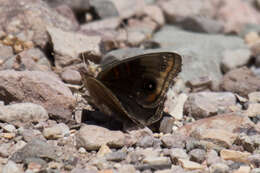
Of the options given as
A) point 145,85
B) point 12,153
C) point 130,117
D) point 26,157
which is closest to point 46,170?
point 26,157

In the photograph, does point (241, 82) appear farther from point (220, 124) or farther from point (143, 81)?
point (143, 81)

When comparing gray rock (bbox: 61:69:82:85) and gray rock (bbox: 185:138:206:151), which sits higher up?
gray rock (bbox: 61:69:82:85)

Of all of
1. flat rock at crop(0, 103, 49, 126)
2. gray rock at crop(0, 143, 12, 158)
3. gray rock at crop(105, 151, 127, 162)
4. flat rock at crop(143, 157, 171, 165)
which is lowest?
gray rock at crop(105, 151, 127, 162)

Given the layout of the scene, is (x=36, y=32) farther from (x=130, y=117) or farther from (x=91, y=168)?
(x=91, y=168)

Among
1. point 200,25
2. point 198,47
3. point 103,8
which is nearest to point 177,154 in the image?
point 198,47

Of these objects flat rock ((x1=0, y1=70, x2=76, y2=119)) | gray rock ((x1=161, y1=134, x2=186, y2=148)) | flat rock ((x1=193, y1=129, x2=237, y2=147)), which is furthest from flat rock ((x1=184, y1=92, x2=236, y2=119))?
flat rock ((x1=0, y1=70, x2=76, y2=119))

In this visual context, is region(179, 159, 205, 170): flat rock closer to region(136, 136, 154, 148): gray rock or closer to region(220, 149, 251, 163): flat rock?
region(220, 149, 251, 163): flat rock

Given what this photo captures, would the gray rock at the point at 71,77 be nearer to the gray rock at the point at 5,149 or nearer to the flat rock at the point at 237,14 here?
the gray rock at the point at 5,149
